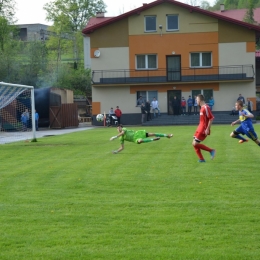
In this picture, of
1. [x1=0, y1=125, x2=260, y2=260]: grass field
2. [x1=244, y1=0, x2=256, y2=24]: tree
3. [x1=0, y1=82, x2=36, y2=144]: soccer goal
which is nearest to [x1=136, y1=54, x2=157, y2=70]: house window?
[x1=0, y1=82, x2=36, y2=144]: soccer goal

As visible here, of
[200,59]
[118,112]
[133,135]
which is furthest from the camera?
[200,59]

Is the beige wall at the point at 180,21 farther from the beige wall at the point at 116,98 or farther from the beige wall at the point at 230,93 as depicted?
the beige wall at the point at 116,98

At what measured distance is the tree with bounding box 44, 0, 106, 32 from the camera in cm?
8656

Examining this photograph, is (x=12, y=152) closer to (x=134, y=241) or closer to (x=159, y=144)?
(x=159, y=144)

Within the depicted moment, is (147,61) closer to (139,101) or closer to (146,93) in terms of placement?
(146,93)

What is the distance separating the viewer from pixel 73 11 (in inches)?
3506

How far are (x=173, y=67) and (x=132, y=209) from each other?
137ft

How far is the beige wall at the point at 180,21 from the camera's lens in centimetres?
4966

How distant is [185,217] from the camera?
8750mm

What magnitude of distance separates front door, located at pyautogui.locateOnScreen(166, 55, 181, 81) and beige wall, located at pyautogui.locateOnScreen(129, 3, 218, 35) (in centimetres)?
235

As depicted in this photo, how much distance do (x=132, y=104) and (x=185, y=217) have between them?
42.5m

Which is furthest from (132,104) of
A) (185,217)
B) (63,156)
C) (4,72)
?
(185,217)

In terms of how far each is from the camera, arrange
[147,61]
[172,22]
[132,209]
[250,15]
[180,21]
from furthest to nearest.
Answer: [250,15] < [147,61] < [172,22] < [180,21] < [132,209]

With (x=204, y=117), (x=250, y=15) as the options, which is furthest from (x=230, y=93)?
(x=204, y=117)
